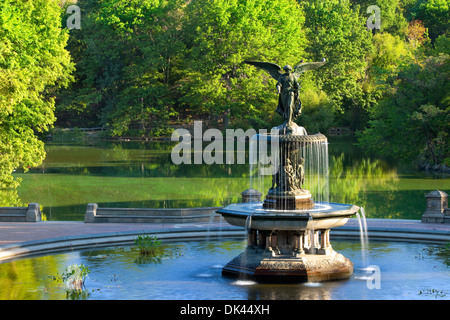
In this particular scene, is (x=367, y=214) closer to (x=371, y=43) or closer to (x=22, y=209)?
(x=22, y=209)

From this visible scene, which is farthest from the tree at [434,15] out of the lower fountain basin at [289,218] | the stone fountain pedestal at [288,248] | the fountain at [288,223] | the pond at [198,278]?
the stone fountain pedestal at [288,248]

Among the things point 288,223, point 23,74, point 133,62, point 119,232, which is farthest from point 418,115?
point 133,62

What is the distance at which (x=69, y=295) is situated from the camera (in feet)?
61.3

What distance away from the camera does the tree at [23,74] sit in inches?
1447

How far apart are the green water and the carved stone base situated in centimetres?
1707

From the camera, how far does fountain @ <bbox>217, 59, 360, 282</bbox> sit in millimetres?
20438

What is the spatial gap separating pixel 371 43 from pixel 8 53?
65976 millimetres

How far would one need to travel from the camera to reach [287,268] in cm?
2042

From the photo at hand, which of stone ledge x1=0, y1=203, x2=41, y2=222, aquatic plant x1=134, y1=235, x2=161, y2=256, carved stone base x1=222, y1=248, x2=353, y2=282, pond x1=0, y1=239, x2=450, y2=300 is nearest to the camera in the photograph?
pond x1=0, y1=239, x2=450, y2=300

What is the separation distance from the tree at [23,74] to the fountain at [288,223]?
17777 mm
